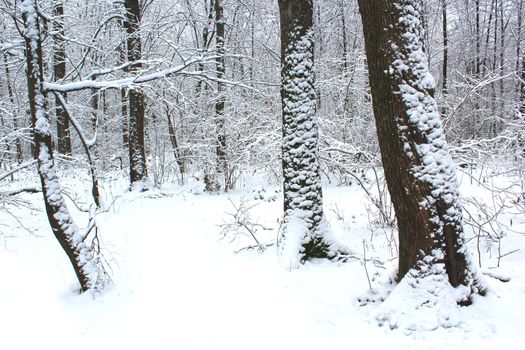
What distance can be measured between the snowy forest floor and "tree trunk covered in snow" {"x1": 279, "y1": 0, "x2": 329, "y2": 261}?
0.40 meters

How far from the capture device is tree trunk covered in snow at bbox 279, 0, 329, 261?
5.00 metres

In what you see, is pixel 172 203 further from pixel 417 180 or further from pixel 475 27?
pixel 475 27

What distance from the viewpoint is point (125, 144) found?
2066cm

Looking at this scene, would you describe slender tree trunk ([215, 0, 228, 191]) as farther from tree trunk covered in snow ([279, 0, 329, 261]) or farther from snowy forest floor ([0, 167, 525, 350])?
tree trunk covered in snow ([279, 0, 329, 261])

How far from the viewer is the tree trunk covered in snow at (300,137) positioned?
500 cm

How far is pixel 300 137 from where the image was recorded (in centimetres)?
504

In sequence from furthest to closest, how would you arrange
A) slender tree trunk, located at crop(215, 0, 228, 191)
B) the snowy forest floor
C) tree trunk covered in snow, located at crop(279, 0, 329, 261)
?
1. slender tree trunk, located at crop(215, 0, 228, 191)
2. tree trunk covered in snow, located at crop(279, 0, 329, 261)
3. the snowy forest floor

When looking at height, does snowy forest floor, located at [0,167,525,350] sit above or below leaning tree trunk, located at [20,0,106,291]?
below

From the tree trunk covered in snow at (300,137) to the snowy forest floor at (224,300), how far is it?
40cm

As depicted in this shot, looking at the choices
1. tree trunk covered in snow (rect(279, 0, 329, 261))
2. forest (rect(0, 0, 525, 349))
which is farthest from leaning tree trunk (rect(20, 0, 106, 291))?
tree trunk covered in snow (rect(279, 0, 329, 261))

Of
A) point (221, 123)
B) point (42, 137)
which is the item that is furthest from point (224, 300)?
point (221, 123)

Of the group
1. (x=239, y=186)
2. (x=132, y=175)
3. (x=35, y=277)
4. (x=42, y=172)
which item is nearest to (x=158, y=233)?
(x=35, y=277)

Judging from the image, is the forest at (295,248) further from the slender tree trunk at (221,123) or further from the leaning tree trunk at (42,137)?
the slender tree trunk at (221,123)

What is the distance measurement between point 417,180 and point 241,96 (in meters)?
10.5
